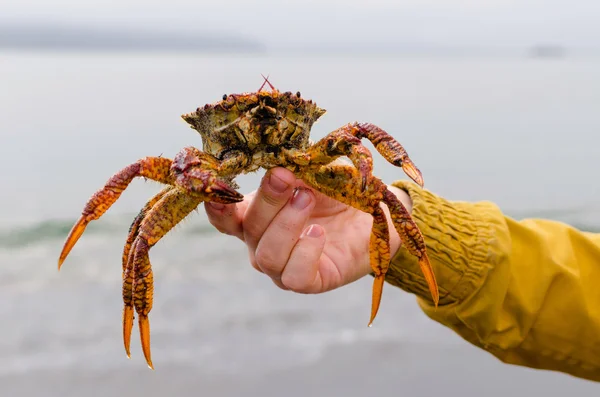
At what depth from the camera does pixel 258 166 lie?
299 cm

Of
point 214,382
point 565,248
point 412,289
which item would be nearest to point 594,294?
point 565,248

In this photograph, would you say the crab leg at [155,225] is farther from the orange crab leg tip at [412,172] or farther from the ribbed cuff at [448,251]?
the ribbed cuff at [448,251]

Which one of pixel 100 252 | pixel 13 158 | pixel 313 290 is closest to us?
pixel 313 290

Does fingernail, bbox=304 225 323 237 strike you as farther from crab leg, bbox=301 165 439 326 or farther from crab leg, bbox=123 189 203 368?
crab leg, bbox=123 189 203 368

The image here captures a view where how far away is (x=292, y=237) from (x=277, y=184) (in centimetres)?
31

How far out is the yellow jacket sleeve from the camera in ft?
11.0

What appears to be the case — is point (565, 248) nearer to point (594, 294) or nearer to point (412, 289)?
point (594, 294)

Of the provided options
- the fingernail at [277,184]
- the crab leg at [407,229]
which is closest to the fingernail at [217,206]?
the fingernail at [277,184]

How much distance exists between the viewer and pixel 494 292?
3365mm

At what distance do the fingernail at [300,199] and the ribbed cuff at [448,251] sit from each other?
77cm

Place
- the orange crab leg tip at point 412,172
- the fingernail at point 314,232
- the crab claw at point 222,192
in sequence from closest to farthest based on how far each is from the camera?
the orange crab leg tip at point 412,172, the crab claw at point 222,192, the fingernail at point 314,232

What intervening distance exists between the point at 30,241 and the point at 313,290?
7.25m

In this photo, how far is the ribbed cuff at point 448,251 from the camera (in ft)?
11.2

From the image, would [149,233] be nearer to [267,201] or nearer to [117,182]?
[117,182]
